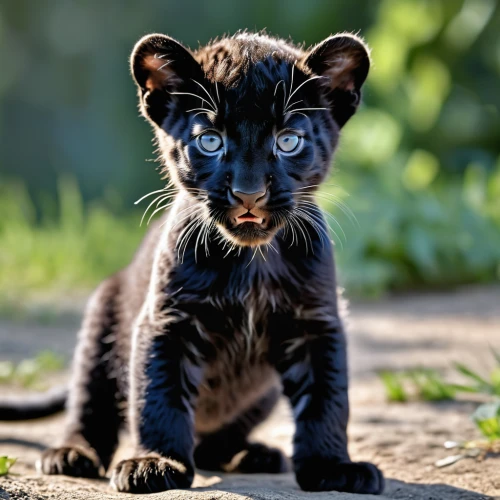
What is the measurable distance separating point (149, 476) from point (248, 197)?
0.96m

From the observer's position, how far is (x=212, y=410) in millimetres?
3418

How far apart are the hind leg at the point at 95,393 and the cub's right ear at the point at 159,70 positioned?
99 cm

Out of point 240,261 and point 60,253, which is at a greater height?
point 60,253

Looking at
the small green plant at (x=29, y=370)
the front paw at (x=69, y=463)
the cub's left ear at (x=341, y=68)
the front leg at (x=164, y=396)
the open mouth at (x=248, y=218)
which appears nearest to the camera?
the open mouth at (x=248, y=218)

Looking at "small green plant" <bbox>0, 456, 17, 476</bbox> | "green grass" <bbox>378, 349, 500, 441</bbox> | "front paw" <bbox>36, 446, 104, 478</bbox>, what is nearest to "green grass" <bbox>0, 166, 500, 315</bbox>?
"green grass" <bbox>378, 349, 500, 441</bbox>

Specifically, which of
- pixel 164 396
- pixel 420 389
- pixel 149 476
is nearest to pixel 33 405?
pixel 164 396

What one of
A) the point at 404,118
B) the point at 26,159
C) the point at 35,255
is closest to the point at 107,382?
the point at 35,255

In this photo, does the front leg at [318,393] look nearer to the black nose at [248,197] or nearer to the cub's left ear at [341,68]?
the black nose at [248,197]

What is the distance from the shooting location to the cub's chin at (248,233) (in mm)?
2812

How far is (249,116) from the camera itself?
9.12 feet

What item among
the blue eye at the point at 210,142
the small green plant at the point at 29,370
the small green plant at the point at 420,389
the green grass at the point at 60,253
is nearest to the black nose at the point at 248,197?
the blue eye at the point at 210,142

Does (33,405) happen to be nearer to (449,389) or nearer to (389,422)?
(389,422)

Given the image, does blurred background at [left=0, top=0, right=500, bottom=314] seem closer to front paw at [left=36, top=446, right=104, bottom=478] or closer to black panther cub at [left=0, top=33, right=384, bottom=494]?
black panther cub at [left=0, top=33, right=384, bottom=494]

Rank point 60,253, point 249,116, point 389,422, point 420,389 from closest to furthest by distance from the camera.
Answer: point 249,116 < point 389,422 < point 420,389 < point 60,253
